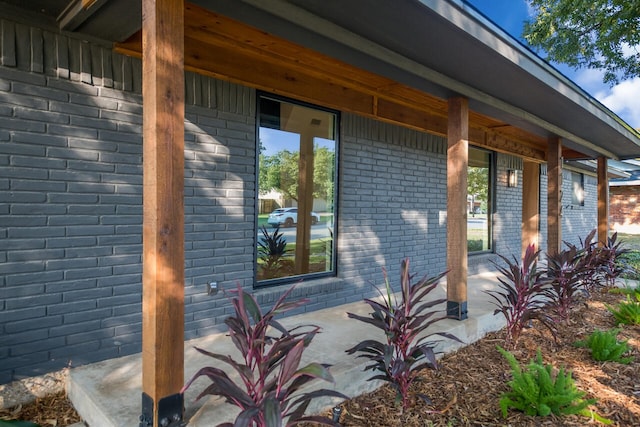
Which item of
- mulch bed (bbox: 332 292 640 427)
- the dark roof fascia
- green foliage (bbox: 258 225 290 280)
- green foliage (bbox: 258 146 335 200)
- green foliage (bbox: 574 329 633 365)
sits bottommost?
mulch bed (bbox: 332 292 640 427)

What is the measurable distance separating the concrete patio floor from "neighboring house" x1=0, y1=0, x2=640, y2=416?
19 cm

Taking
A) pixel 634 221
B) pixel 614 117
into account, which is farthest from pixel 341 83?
pixel 634 221

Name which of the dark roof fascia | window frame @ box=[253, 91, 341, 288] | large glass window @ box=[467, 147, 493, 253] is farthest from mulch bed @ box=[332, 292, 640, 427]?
large glass window @ box=[467, 147, 493, 253]

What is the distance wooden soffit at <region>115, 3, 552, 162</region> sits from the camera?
9.14 ft

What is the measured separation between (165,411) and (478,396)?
1.86m

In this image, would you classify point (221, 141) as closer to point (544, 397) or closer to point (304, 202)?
point (304, 202)

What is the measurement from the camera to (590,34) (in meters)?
8.93

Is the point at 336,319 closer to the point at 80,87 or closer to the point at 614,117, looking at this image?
the point at 80,87

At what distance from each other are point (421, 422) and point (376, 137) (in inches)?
124

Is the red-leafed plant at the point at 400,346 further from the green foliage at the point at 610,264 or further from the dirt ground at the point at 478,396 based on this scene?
the green foliage at the point at 610,264

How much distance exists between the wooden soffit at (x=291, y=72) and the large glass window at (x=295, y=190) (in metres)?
0.23

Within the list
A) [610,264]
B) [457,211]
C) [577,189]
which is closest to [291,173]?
[457,211]

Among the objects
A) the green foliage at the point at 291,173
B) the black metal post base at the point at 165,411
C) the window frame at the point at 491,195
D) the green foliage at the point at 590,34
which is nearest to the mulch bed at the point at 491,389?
the black metal post base at the point at 165,411

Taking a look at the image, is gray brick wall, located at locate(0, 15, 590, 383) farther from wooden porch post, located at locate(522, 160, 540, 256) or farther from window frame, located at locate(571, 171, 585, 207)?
window frame, located at locate(571, 171, 585, 207)
